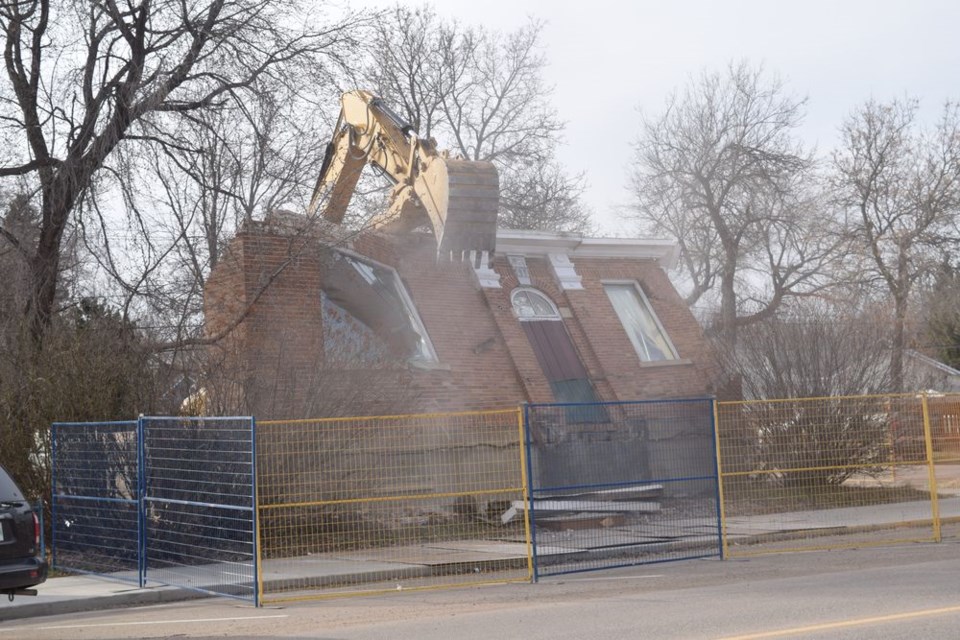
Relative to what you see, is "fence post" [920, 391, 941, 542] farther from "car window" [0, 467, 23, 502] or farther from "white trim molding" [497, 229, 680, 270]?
"car window" [0, 467, 23, 502]

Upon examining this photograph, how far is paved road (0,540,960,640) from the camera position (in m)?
8.29

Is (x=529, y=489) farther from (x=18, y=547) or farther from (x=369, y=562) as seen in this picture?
(x=18, y=547)

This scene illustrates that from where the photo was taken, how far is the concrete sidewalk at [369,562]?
37.6 feet

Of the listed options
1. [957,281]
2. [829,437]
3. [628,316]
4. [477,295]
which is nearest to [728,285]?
[957,281]

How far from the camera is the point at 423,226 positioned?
70.7 feet

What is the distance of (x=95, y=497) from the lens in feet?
44.3

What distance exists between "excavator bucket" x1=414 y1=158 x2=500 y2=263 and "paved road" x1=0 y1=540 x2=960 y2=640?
7029 millimetres

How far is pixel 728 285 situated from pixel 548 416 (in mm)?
29027

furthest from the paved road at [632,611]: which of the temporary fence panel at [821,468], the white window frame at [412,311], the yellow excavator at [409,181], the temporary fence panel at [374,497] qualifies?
the white window frame at [412,311]

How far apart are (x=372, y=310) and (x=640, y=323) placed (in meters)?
7.77

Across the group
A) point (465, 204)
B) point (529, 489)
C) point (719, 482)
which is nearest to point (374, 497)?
point (529, 489)

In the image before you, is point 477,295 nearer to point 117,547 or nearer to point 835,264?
point 117,547

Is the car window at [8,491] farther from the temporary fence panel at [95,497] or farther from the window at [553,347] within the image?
the window at [553,347]

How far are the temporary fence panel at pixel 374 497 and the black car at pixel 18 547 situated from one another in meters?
3.32
